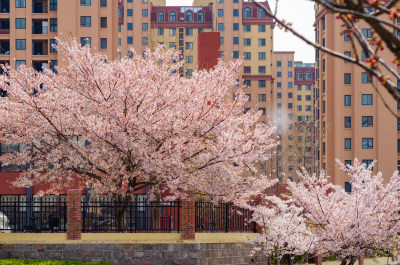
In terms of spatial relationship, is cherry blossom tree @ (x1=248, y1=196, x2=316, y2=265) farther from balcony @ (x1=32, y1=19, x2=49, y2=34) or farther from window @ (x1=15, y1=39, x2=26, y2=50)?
window @ (x1=15, y1=39, x2=26, y2=50)

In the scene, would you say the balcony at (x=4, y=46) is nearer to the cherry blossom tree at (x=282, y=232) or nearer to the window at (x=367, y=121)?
the window at (x=367, y=121)

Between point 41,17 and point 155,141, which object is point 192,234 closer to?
point 155,141

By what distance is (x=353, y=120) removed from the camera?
232ft

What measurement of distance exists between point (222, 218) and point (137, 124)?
5.60 metres

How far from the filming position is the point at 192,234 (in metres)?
21.1

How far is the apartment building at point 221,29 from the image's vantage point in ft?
356

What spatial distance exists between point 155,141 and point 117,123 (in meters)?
1.65

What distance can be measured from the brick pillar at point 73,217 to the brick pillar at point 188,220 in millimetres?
3716

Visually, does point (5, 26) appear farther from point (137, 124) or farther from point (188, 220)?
point (188, 220)

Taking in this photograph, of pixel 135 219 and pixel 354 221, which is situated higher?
pixel 135 219

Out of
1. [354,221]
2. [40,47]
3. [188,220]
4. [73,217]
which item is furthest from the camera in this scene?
[40,47]

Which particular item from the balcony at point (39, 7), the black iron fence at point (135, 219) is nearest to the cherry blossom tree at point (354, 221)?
the black iron fence at point (135, 219)

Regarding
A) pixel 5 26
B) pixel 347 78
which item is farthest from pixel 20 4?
pixel 347 78

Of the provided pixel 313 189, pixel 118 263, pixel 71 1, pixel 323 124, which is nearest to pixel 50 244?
pixel 118 263
